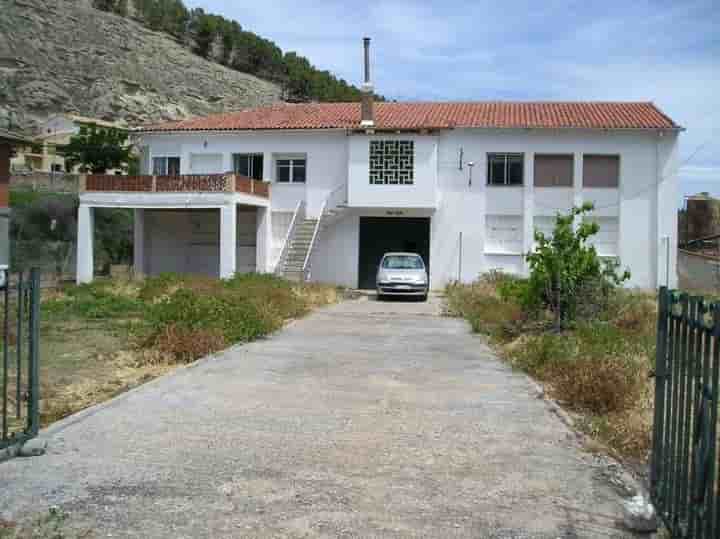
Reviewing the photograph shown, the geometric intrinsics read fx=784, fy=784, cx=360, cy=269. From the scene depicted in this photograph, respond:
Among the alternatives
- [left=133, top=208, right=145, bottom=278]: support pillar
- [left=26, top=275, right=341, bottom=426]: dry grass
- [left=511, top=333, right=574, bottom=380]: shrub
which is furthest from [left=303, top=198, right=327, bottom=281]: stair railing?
[left=511, top=333, right=574, bottom=380]: shrub

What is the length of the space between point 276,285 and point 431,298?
24.9ft

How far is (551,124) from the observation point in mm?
30922

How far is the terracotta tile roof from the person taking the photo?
31.2 m

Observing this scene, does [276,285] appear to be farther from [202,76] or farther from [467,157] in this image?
[202,76]

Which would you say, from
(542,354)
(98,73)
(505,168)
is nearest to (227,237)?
(505,168)

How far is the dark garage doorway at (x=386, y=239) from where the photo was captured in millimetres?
34062

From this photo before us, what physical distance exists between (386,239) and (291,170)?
16.7 ft

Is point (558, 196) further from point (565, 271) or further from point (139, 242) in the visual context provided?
point (139, 242)

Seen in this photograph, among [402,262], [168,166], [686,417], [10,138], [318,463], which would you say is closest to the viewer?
[686,417]

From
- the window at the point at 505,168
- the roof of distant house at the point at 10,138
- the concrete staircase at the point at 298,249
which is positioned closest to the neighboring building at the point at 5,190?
the roof of distant house at the point at 10,138

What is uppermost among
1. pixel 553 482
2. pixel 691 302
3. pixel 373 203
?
pixel 373 203

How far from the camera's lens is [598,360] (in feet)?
33.7

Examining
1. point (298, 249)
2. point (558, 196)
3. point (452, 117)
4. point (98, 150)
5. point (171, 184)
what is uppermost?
point (98, 150)

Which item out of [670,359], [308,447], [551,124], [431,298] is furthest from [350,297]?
[670,359]
